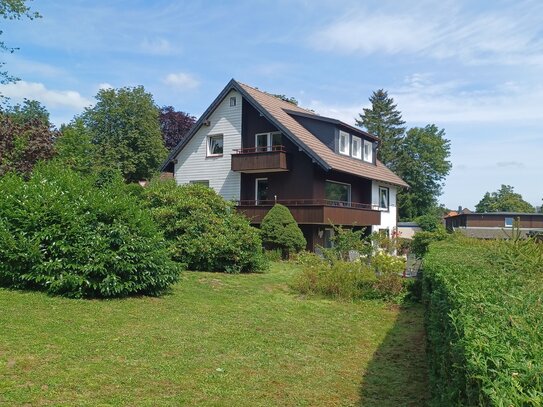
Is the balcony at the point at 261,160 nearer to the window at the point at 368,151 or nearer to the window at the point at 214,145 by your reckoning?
the window at the point at 214,145

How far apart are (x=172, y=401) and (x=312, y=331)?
411 cm

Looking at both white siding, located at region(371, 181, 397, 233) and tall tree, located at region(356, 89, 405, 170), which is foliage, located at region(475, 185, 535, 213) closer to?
tall tree, located at region(356, 89, 405, 170)

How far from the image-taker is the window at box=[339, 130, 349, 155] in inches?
1076

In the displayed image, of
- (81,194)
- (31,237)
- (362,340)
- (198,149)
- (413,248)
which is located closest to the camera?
(362,340)

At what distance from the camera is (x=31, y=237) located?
368 inches

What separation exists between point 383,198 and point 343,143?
7.37 m

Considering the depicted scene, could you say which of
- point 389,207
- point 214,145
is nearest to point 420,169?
point 389,207

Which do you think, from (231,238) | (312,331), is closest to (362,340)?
(312,331)

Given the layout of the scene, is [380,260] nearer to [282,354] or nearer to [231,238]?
[231,238]

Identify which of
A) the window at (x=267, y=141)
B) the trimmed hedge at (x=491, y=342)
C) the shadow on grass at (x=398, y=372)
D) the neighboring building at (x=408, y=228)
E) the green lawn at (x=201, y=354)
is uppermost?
the window at (x=267, y=141)

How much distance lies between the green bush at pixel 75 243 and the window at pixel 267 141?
15.9 metres

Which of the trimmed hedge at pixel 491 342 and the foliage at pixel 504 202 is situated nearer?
the trimmed hedge at pixel 491 342

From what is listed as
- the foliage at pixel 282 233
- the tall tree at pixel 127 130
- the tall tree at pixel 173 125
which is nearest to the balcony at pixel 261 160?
the foliage at pixel 282 233

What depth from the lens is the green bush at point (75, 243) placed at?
360 inches
